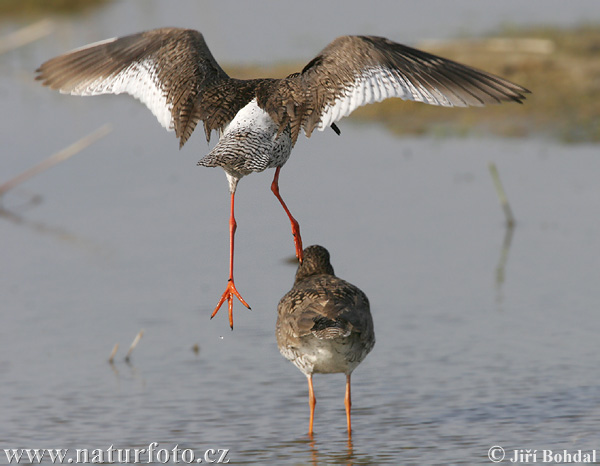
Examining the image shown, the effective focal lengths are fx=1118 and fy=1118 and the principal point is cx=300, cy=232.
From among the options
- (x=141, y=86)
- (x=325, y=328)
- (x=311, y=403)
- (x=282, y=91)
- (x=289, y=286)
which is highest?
(x=141, y=86)

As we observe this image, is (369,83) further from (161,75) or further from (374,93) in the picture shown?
(161,75)

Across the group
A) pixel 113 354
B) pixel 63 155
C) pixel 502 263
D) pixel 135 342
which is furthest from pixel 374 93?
pixel 63 155

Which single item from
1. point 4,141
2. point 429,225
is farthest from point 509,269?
point 4,141

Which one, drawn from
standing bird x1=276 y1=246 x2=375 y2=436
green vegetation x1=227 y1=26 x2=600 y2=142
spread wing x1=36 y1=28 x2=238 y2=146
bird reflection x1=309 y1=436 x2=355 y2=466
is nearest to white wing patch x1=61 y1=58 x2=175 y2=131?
spread wing x1=36 y1=28 x2=238 y2=146

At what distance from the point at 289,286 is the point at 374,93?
4316 millimetres

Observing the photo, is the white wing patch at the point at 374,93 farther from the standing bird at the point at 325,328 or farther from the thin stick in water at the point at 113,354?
the thin stick in water at the point at 113,354

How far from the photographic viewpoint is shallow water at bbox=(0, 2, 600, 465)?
8.78m

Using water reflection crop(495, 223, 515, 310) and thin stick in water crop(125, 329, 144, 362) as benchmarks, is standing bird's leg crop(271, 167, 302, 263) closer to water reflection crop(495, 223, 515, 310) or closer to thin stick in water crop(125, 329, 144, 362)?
thin stick in water crop(125, 329, 144, 362)

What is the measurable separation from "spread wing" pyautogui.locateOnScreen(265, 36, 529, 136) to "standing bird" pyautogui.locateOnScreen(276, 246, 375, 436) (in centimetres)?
135

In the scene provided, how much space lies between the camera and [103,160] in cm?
1745

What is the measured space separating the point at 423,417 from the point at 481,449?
2.54 feet

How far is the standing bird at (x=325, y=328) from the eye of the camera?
26.8 ft

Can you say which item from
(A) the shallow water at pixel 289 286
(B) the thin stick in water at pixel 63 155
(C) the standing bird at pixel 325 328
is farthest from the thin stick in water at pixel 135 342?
(B) the thin stick in water at pixel 63 155

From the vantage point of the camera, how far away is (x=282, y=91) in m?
7.98
